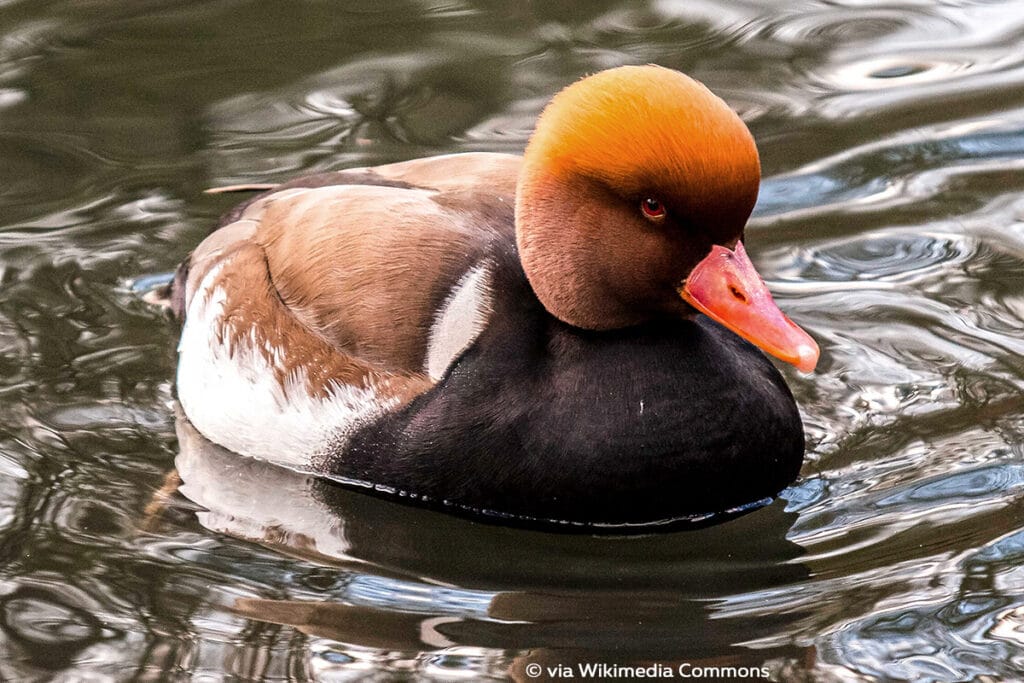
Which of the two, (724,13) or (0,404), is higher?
(724,13)

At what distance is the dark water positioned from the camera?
455 cm

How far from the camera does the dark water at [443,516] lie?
14.9ft

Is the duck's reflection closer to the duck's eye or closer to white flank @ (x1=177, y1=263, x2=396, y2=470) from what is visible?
white flank @ (x1=177, y1=263, x2=396, y2=470)

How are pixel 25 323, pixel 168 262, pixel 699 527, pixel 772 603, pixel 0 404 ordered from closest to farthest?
pixel 772 603 → pixel 699 527 → pixel 0 404 → pixel 25 323 → pixel 168 262

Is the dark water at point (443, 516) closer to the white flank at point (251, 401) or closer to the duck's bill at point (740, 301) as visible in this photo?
the white flank at point (251, 401)

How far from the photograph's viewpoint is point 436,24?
858cm

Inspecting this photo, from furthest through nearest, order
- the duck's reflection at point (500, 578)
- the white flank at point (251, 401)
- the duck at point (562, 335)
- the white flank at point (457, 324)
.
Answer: the white flank at point (251, 401), the white flank at point (457, 324), the duck at point (562, 335), the duck's reflection at point (500, 578)

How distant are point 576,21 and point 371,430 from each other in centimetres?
407

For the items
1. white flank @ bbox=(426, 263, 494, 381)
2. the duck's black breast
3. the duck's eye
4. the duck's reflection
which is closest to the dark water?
the duck's reflection

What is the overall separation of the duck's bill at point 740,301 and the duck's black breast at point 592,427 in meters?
0.24

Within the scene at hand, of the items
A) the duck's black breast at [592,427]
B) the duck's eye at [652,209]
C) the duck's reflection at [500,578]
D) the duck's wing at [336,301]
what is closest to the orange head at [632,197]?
the duck's eye at [652,209]

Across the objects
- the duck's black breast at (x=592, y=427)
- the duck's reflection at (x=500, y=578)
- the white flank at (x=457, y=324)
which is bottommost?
the duck's reflection at (x=500, y=578)

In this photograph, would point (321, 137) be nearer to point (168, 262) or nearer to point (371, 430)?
point (168, 262)

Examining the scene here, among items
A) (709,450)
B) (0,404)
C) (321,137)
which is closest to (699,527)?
(709,450)
